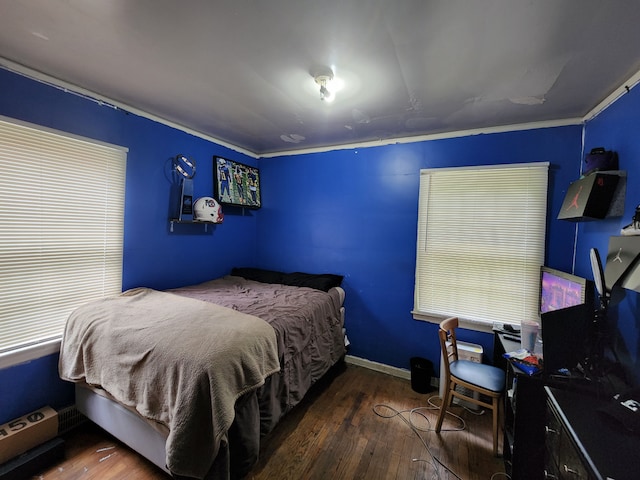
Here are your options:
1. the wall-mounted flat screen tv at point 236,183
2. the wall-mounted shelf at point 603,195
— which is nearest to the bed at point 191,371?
the wall-mounted flat screen tv at point 236,183

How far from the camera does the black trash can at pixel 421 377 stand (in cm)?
257

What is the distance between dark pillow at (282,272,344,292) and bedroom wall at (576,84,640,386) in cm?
212

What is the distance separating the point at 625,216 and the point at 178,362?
2666mm

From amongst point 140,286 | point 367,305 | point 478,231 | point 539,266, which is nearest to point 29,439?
point 140,286

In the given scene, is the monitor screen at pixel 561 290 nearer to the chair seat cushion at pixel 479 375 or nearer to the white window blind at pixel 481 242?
the white window blind at pixel 481 242

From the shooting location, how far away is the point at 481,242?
2557 millimetres

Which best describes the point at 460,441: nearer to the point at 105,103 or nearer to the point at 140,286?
the point at 140,286

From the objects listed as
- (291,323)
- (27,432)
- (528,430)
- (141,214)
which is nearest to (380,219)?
(291,323)

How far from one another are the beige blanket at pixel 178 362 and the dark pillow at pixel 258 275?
121 cm

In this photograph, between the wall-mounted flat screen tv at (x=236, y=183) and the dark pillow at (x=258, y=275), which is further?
the dark pillow at (x=258, y=275)

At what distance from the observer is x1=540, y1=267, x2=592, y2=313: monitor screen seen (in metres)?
1.63

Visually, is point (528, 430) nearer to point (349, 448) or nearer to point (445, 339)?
point (445, 339)

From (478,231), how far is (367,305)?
4.45 ft

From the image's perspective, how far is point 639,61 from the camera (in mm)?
1502
